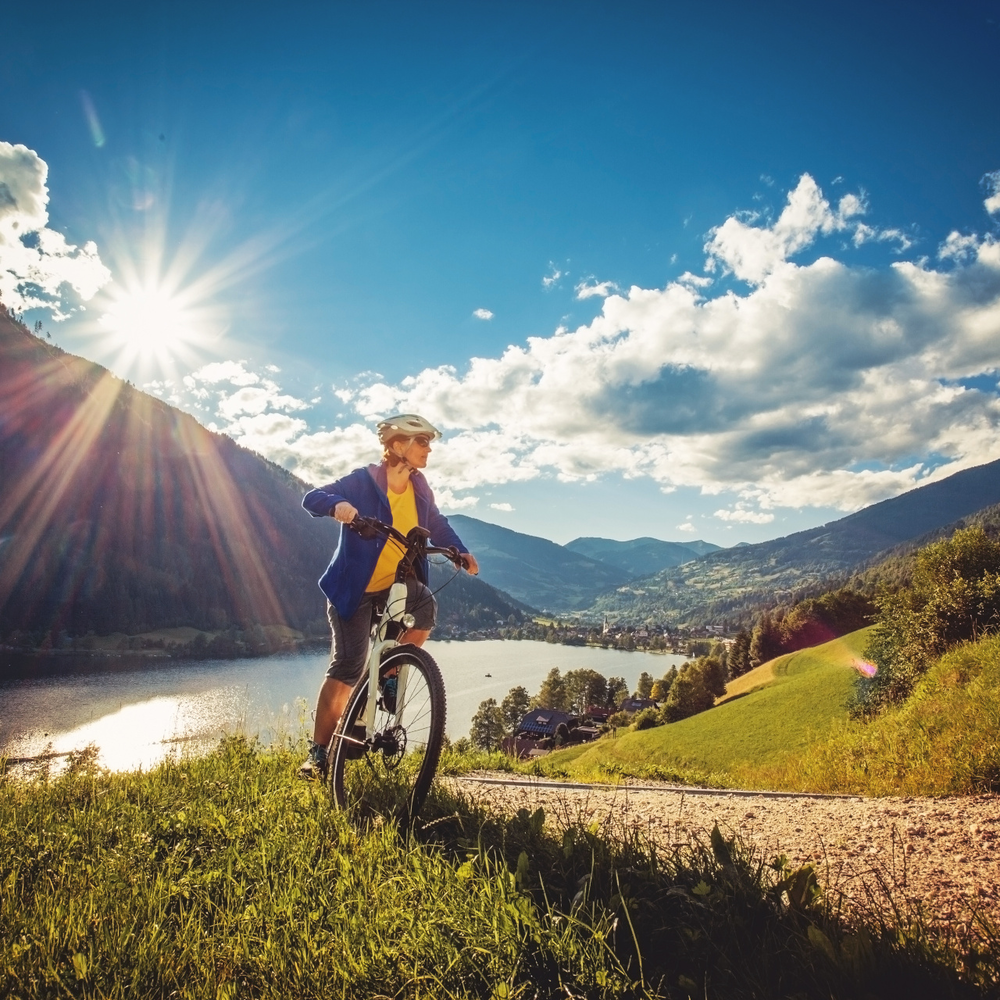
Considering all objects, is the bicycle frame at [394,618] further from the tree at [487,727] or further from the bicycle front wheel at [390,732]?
the tree at [487,727]

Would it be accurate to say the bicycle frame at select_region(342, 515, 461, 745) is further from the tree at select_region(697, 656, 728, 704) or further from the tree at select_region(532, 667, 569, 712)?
the tree at select_region(532, 667, 569, 712)

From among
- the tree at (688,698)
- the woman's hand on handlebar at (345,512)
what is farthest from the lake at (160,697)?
the tree at (688,698)

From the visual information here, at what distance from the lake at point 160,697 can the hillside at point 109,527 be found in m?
35.2

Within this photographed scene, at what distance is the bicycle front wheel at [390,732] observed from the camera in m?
3.49

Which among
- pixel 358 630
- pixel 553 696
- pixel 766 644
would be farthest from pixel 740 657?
pixel 358 630

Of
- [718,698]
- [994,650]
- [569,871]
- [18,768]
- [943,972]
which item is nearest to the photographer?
[943,972]

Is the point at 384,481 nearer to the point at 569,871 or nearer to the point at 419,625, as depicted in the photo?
the point at 419,625

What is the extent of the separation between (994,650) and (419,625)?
8955mm

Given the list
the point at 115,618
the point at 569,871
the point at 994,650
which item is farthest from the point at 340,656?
the point at 115,618

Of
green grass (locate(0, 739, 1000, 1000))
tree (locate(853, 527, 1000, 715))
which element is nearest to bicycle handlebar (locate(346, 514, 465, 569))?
green grass (locate(0, 739, 1000, 1000))

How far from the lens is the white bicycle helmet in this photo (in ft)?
14.6

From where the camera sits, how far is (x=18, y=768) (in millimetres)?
5863

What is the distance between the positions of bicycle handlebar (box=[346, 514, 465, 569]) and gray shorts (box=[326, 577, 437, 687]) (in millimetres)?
284

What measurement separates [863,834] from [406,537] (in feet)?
11.2
